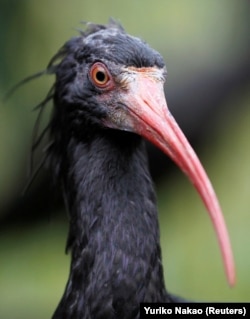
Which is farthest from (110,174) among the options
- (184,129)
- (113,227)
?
(184,129)

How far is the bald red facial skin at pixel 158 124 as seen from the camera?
3.37 m

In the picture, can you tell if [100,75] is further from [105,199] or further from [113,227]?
[113,227]

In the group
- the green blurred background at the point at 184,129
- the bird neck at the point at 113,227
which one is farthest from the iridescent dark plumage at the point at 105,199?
the green blurred background at the point at 184,129

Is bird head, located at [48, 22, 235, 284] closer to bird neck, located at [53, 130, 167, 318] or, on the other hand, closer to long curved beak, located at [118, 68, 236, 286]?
long curved beak, located at [118, 68, 236, 286]

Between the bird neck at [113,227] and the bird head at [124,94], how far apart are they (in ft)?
0.45

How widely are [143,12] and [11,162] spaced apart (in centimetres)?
171

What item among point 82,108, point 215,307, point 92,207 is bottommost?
point 215,307

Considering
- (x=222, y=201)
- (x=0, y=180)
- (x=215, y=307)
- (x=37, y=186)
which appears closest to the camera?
(x=215, y=307)

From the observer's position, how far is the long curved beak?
3.35m

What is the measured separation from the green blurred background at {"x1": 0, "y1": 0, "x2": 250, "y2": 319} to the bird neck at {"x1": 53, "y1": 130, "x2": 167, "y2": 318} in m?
1.81

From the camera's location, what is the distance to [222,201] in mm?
7453

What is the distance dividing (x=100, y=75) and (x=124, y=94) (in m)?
0.14

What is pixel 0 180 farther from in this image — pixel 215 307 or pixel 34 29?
pixel 215 307

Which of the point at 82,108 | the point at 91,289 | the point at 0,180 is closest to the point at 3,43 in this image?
the point at 0,180
